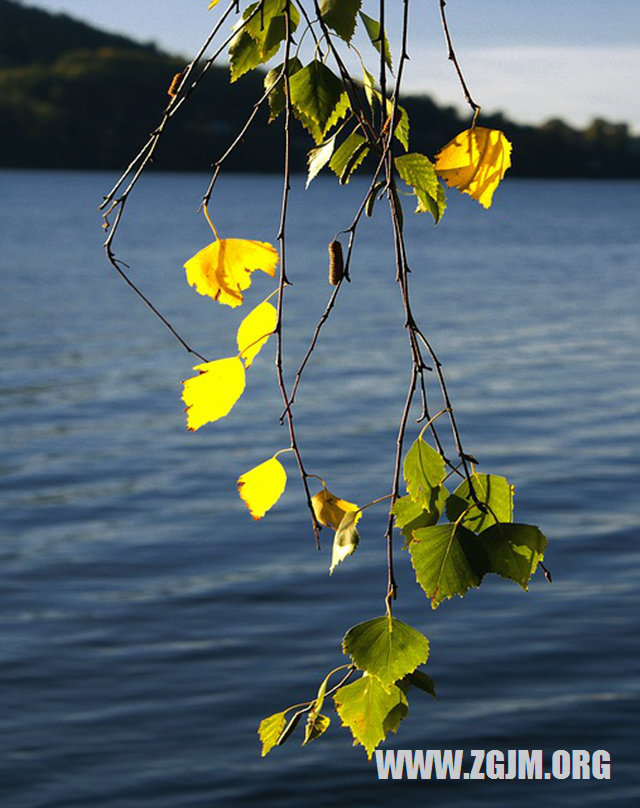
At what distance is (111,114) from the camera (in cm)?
13538

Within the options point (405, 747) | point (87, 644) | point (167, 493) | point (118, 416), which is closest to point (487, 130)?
point (405, 747)

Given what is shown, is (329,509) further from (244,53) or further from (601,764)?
(601,764)

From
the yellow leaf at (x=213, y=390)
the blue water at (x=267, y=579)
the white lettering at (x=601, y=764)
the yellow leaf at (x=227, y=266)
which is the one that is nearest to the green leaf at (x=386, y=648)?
the yellow leaf at (x=213, y=390)

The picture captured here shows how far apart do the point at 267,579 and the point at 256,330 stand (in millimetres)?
9509

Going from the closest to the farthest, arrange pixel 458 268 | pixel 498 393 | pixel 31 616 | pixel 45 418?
pixel 31 616, pixel 45 418, pixel 498 393, pixel 458 268

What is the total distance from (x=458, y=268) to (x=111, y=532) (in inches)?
1681

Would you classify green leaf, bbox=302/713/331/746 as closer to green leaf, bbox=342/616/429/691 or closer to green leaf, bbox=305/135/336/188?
green leaf, bbox=342/616/429/691

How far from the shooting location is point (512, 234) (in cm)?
8400

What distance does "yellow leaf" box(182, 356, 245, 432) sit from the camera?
4.30 feet

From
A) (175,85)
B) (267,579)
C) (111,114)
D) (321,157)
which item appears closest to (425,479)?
(321,157)

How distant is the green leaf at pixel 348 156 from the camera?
1.48m

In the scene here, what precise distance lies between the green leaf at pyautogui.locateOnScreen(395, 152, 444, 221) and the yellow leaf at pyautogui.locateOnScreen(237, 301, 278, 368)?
0.76ft

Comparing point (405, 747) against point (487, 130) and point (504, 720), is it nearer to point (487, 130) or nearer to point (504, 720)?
point (504, 720)

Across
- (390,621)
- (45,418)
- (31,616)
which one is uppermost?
(390,621)
